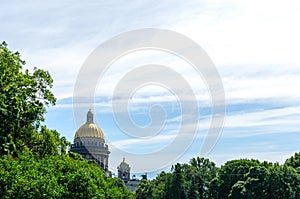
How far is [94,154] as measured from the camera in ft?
356

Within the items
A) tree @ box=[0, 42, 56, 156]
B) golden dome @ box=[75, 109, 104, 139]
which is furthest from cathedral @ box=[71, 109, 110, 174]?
tree @ box=[0, 42, 56, 156]

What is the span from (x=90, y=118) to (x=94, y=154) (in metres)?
7.96

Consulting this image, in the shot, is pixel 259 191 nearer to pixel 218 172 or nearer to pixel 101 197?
pixel 218 172

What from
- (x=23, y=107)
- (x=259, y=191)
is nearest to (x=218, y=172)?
(x=259, y=191)

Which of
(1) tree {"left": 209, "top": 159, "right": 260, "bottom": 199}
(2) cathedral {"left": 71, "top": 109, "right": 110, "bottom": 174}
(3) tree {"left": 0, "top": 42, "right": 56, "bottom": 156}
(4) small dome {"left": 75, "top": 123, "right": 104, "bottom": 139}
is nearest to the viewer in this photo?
(3) tree {"left": 0, "top": 42, "right": 56, "bottom": 156}

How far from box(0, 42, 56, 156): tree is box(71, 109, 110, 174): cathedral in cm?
7701

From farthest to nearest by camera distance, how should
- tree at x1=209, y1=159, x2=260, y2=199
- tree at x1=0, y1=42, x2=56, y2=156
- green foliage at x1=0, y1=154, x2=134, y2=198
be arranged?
tree at x1=209, y1=159, x2=260, y2=199 → tree at x1=0, y1=42, x2=56, y2=156 → green foliage at x1=0, y1=154, x2=134, y2=198

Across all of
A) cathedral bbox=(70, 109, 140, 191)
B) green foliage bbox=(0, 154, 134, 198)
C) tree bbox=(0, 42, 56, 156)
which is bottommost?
green foliage bbox=(0, 154, 134, 198)

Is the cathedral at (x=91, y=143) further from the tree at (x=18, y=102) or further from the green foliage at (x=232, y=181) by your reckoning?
the tree at (x=18, y=102)

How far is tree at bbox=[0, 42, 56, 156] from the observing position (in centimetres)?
2427

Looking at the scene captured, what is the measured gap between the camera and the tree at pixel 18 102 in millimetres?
24266

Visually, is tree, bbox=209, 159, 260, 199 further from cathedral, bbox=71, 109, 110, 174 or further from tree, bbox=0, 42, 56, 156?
cathedral, bbox=71, 109, 110, 174

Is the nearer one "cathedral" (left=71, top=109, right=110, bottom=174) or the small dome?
the small dome

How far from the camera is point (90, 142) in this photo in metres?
107
